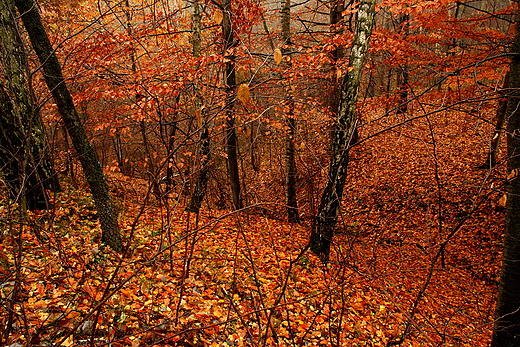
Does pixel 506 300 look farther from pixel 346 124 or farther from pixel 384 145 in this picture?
pixel 384 145

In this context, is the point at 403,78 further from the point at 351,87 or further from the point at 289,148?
the point at 289,148

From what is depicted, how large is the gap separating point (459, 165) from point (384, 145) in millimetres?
3274

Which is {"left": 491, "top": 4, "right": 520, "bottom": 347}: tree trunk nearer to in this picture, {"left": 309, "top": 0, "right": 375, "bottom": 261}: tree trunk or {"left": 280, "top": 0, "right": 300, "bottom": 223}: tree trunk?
{"left": 309, "top": 0, "right": 375, "bottom": 261}: tree trunk

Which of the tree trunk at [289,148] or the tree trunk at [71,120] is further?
the tree trunk at [289,148]

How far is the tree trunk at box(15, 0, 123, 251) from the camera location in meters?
3.72

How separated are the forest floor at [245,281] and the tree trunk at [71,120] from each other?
0.45m

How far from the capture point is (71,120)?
400 centimetres

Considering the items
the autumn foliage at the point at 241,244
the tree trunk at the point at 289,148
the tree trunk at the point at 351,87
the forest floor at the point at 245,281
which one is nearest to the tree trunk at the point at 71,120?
the autumn foliage at the point at 241,244

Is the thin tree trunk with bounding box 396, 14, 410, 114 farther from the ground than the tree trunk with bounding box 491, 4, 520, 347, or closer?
farther from the ground

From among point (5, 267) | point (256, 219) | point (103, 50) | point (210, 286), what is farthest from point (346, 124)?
point (103, 50)

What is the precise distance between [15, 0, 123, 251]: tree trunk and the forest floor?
45cm

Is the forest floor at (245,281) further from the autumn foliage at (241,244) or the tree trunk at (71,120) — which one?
the tree trunk at (71,120)

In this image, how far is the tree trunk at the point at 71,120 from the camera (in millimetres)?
3723

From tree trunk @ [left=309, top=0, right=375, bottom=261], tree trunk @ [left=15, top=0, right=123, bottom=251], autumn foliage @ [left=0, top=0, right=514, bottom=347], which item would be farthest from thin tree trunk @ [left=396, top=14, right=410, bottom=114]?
tree trunk @ [left=15, top=0, right=123, bottom=251]
